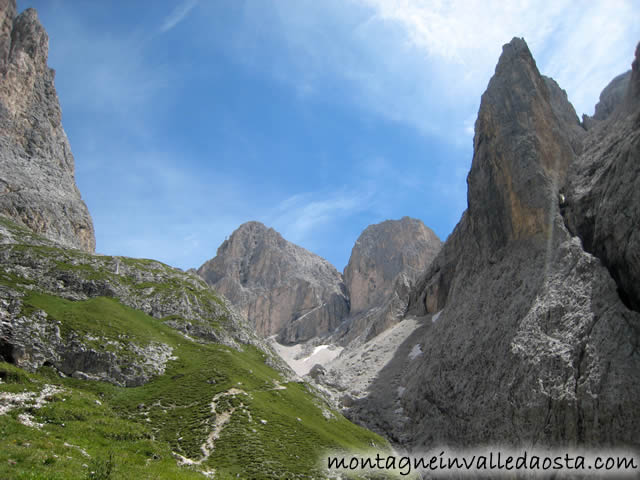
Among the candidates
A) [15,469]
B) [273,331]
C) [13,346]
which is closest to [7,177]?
[13,346]

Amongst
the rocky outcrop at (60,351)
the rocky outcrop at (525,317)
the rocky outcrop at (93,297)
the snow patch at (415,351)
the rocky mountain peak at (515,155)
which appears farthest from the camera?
the snow patch at (415,351)

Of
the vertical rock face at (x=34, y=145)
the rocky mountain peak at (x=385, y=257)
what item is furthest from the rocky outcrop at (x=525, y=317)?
the rocky mountain peak at (x=385, y=257)

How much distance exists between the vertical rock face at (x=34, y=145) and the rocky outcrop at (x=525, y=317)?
59.2m

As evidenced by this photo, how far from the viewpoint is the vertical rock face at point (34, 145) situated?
227ft

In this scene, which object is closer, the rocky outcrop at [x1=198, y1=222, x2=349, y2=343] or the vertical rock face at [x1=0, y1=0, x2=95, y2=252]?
the vertical rock face at [x1=0, y1=0, x2=95, y2=252]

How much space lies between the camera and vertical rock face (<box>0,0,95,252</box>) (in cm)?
6925

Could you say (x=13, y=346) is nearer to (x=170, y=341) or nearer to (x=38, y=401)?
(x=38, y=401)

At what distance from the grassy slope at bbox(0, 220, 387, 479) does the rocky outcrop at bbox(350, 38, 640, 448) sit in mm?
13772

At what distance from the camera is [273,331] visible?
18462 cm

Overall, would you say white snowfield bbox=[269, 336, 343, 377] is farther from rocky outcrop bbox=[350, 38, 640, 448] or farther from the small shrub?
the small shrub

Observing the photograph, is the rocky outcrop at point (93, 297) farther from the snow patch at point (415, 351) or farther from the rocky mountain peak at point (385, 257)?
the rocky mountain peak at point (385, 257)

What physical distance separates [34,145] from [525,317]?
8784cm

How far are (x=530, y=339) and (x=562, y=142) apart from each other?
35.7 meters

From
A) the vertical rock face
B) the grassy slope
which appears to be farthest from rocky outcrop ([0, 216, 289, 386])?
the vertical rock face
